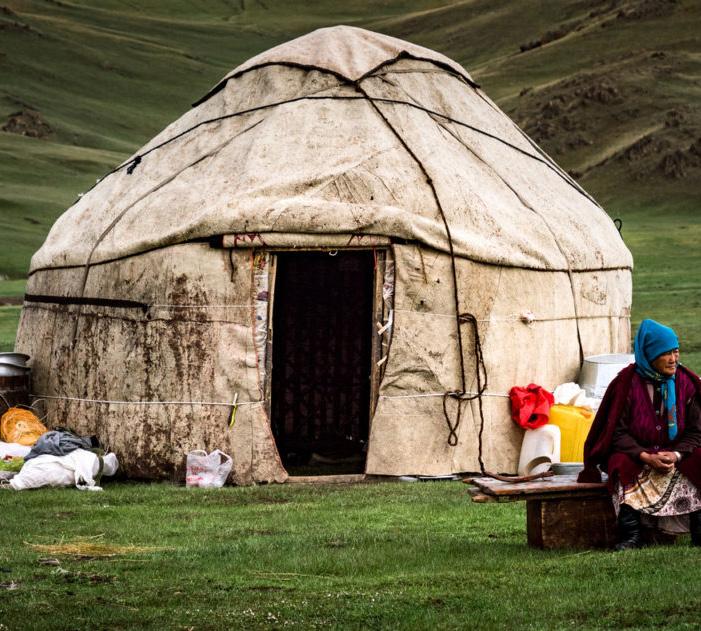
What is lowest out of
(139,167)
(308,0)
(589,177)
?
(139,167)

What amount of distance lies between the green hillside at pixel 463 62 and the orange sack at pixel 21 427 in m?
11.8

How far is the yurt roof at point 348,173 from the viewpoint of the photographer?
31.8 feet

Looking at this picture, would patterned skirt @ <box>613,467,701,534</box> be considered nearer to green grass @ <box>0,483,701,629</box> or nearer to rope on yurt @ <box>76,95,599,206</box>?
green grass @ <box>0,483,701,629</box>

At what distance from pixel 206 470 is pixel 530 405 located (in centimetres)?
229

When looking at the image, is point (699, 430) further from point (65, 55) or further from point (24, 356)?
point (65, 55)

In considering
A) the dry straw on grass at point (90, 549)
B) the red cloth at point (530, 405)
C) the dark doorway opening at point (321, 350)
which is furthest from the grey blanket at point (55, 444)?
the red cloth at point (530, 405)

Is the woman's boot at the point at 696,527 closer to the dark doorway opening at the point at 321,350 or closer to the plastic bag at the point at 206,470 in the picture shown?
the plastic bag at the point at 206,470

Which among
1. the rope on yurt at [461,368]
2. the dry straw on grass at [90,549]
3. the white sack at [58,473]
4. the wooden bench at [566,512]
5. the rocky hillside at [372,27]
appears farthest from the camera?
the rocky hillside at [372,27]

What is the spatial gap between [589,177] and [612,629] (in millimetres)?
46054

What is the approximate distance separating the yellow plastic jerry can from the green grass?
3.66ft

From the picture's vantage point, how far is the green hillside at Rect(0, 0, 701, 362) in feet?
141

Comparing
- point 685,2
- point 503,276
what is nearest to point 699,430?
point 503,276

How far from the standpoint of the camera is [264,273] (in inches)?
379

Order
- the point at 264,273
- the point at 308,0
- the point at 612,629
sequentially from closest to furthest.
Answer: the point at 612,629 → the point at 264,273 → the point at 308,0
